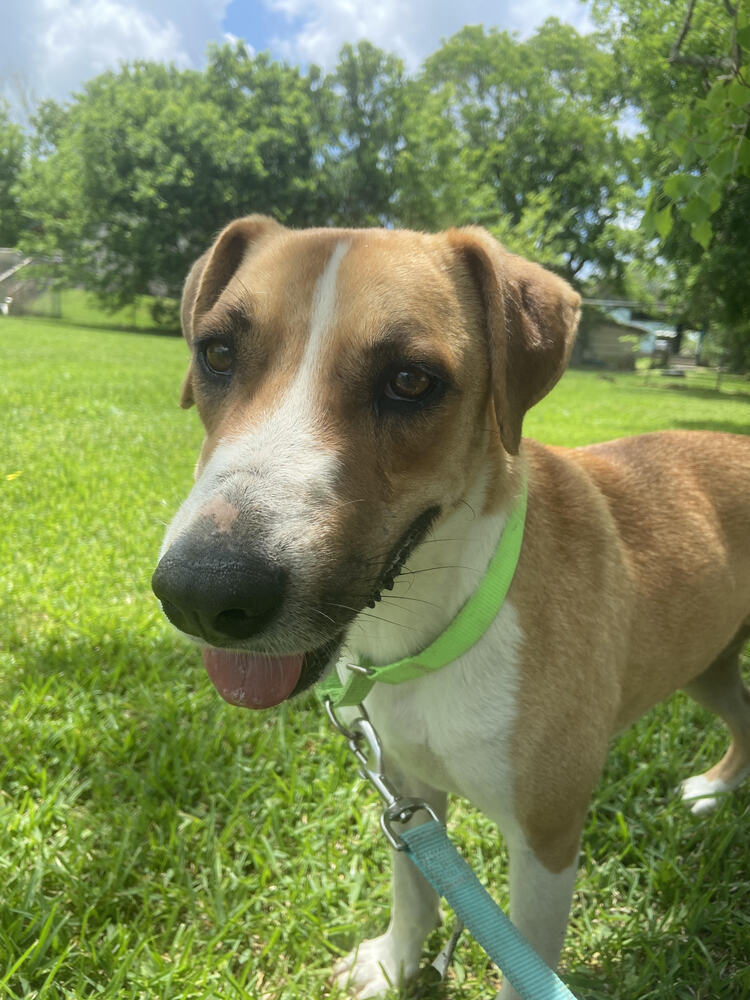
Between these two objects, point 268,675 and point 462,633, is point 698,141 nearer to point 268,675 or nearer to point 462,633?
point 462,633

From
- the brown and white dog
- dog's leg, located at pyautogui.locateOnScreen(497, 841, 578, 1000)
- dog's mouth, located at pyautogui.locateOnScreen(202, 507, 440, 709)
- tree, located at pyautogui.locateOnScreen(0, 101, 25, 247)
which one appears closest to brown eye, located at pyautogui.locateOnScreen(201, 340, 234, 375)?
the brown and white dog

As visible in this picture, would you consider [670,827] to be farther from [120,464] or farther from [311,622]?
[120,464]

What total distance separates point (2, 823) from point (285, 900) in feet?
3.52

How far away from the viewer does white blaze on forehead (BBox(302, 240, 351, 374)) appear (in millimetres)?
1817

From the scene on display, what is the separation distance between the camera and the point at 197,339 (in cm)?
205

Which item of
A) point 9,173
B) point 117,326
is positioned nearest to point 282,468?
point 117,326

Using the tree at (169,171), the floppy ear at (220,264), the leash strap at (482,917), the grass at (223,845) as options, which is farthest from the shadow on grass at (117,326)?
the leash strap at (482,917)

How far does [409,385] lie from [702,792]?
241cm

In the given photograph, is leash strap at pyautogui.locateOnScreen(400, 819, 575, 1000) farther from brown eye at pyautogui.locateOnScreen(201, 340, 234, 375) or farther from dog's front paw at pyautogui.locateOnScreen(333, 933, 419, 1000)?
brown eye at pyautogui.locateOnScreen(201, 340, 234, 375)

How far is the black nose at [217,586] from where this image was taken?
53.7 inches

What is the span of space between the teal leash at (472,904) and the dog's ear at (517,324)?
3.32 ft

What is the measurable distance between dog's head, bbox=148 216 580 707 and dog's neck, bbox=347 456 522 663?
70mm

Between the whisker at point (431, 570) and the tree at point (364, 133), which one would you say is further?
the tree at point (364, 133)

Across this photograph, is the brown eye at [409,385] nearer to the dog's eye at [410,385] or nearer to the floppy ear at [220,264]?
the dog's eye at [410,385]
